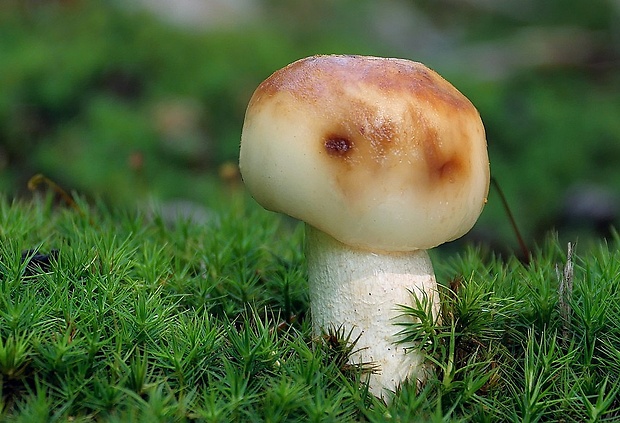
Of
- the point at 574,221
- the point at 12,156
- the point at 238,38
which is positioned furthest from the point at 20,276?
the point at 238,38

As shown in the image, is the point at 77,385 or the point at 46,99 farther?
the point at 46,99

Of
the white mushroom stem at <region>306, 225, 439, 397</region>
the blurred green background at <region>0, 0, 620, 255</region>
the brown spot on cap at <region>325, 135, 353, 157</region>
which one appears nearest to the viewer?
the brown spot on cap at <region>325, 135, 353, 157</region>

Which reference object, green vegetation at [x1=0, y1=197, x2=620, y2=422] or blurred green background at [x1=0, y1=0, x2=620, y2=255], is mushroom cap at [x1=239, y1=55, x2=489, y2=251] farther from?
blurred green background at [x1=0, y1=0, x2=620, y2=255]

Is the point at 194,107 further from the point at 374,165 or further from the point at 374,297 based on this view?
the point at 374,165

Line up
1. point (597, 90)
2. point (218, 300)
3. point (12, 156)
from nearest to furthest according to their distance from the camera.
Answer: point (218, 300), point (12, 156), point (597, 90)

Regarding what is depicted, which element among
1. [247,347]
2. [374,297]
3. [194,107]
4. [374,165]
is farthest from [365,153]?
[194,107]

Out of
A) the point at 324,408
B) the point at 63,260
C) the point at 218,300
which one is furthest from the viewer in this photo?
the point at 218,300

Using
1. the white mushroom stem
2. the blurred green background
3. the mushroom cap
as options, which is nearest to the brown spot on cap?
the mushroom cap

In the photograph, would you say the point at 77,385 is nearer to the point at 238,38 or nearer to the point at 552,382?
the point at 552,382
